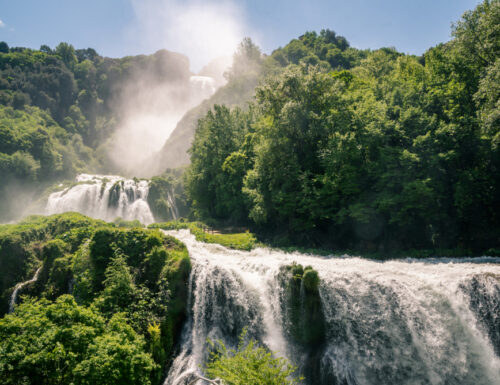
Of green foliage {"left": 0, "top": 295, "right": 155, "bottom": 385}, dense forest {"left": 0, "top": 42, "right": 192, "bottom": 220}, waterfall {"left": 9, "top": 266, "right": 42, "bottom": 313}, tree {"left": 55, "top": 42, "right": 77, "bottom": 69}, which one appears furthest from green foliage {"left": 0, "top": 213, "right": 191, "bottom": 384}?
tree {"left": 55, "top": 42, "right": 77, "bottom": 69}

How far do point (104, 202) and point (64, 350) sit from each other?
44840mm

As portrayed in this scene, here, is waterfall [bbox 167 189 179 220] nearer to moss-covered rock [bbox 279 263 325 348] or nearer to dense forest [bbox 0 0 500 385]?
dense forest [bbox 0 0 500 385]

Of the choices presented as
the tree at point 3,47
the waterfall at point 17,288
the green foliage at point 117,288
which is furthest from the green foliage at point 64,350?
the tree at point 3,47

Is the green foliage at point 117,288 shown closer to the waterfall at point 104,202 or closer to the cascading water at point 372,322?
the cascading water at point 372,322

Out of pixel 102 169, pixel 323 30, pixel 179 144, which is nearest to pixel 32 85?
pixel 102 169

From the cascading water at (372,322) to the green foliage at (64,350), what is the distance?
159 inches

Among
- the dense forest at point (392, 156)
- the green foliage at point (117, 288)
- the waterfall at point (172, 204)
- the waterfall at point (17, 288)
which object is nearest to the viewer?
the green foliage at point (117, 288)

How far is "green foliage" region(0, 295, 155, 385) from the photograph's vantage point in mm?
8820

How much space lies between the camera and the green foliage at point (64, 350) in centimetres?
882

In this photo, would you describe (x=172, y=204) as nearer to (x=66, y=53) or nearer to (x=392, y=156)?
(x=392, y=156)

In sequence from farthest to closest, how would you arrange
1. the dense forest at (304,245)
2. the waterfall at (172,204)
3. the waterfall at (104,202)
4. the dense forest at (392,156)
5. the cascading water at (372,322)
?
the waterfall at (172,204) < the waterfall at (104,202) < the dense forest at (392,156) < the cascading water at (372,322) < the dense forest at (304,245)

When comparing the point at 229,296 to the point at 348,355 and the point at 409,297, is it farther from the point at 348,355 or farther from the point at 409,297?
the point at 409,297

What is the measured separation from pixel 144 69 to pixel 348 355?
15324 centimetres

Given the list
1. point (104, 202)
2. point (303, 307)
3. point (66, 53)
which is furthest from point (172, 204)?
point (66, 53)
